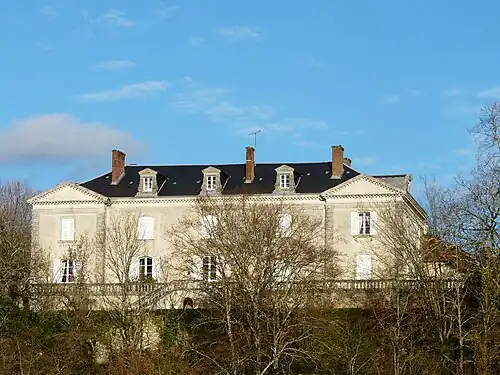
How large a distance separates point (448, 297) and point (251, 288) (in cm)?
827

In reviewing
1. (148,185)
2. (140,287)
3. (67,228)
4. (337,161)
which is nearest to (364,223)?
(337,161)

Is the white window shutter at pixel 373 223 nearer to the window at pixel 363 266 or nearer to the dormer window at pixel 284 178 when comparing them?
the window at pixel 363 266

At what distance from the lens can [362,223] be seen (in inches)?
2061

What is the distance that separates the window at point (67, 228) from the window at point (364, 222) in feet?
51.3

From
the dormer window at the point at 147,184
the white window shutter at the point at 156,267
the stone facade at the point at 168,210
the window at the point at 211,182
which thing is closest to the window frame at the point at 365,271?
the stone facade at the point at 168,210

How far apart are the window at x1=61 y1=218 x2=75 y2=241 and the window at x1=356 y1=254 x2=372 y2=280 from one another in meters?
15.7

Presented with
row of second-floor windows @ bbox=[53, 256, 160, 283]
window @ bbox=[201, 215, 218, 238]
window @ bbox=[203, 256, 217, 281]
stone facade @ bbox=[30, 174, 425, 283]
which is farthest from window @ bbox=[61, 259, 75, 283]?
window @ bbox=[203, 256, 217, 281]

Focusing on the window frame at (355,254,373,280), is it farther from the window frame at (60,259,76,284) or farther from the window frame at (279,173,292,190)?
the window frame at (60,259,76,284)

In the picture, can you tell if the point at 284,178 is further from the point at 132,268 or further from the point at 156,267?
the point at 132,268

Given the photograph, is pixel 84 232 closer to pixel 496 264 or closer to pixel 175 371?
pixel 175 371

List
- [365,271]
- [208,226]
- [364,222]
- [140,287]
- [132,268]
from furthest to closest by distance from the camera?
[132,268] < [364,222] < [365,271] < [208,226] < [140,287]

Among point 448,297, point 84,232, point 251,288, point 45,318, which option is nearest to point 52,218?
point 84,232

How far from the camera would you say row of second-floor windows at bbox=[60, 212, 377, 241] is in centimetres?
4684

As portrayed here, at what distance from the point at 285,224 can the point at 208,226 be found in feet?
13.6
